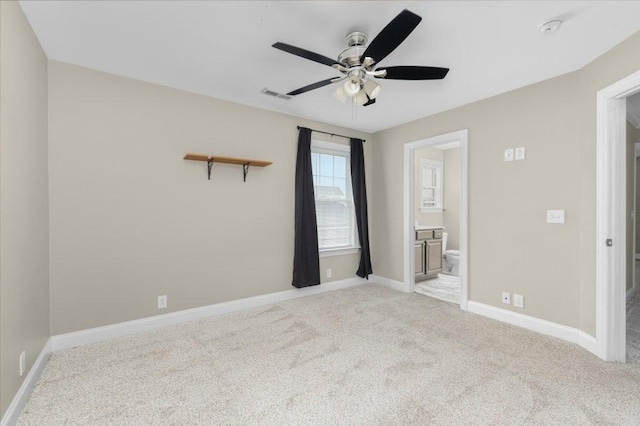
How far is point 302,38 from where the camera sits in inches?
87.2

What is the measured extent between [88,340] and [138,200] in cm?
134

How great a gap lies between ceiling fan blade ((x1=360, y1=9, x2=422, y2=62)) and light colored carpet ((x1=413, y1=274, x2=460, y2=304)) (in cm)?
327

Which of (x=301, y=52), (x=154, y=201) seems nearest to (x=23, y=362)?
(x=154, y=201)

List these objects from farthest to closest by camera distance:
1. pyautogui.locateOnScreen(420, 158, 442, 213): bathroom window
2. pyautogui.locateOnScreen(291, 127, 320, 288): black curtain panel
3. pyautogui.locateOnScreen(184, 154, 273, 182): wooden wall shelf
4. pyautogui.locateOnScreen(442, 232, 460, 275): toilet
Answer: pyautogui.locateOnScreen(420, 158, 442, 213): bathroom window, pyautogui.locateOnScreen(442, 232, 460, 275): toilet, pyautogui.locateOnScreen(291, 127, 320, 288): black curtain panel, pyautogui.locateOnScreen(184, 154, 273, 182): wooden wall shelf

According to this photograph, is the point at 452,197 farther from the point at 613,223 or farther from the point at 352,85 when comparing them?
the point at 352,85

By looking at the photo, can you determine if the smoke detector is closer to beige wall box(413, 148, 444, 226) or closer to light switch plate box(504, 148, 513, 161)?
light switch plate box(504, 148, 513, 161)

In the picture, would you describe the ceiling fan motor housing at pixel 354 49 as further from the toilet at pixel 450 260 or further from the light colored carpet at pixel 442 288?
the toilet at pixel 450 260

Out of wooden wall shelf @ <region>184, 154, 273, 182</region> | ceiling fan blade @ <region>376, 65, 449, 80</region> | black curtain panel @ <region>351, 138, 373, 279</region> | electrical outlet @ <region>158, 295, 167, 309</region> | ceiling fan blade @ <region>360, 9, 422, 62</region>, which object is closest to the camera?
ceiling fan blade @ <region>360, 9, 422, 62</region>

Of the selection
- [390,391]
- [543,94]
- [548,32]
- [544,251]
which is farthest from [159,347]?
[543,94]

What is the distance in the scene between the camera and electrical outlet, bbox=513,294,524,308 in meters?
3.05

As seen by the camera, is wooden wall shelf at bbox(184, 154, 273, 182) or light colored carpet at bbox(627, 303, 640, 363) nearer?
light colored carpet at bbox(627, 303, 640, 363)

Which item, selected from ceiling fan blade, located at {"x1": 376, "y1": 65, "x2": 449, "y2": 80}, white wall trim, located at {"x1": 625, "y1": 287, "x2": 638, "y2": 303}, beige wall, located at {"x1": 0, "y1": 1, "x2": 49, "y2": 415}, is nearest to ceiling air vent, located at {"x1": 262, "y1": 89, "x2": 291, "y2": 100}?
ceiling fan blade, located at {"x1": 376, "y1": 65, "x2": 449, "y2": 80}

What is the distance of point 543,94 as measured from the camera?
2.90 m

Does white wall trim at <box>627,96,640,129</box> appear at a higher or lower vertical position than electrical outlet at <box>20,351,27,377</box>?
higher
